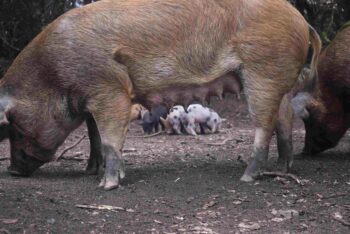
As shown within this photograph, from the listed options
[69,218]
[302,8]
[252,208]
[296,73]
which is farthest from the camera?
[302,8]

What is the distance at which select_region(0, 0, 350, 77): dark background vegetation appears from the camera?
37.6 feet

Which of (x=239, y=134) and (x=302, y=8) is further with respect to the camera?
(x=302, y=8)

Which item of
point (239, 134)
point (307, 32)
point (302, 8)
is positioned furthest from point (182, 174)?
point (302, 8)

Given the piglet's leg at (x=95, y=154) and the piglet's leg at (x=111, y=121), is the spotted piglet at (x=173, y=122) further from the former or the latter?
the piglet's leg at (x=111, y=121)

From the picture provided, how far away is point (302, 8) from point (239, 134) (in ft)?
10.6

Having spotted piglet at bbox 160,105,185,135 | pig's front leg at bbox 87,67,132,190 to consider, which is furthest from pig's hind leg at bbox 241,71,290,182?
spotted piglet at bbox 160,105,185,135

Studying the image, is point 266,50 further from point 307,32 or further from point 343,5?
point 343,5

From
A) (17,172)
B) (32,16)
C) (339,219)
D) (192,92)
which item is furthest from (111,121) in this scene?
(32,16)

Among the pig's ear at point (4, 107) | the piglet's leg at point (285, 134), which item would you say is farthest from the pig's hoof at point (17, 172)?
the piglet's leg at point (285, 134)

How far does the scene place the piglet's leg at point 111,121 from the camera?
232 inches

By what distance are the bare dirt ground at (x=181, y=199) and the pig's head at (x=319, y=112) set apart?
9.8 inches

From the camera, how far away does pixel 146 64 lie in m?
6.02

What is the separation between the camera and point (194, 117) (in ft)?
34.8

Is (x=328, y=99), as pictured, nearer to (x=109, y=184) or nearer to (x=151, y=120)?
(x=109, y=184)
